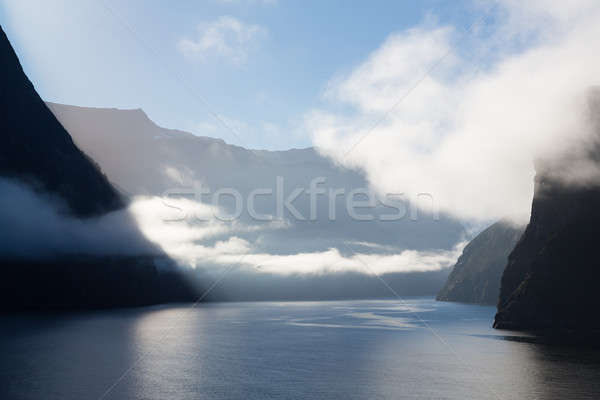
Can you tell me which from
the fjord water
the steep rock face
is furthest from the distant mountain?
the fjord water

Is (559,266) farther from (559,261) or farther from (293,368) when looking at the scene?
(293,368)

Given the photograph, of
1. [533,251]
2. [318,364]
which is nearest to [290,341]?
[318,364]

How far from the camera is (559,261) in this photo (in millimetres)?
129375

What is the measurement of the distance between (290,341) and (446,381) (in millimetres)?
68150

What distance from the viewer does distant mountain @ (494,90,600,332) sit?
405 ft

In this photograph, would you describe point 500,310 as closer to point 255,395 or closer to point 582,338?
point 582,338

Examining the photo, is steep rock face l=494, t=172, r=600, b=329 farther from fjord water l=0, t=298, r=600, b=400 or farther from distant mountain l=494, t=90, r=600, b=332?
fjord water l=0, t=298, r=600, b=400

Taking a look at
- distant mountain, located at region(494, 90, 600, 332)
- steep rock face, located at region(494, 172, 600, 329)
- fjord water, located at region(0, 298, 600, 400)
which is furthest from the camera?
distant mountain, located at region(494, 90, 600, 332)

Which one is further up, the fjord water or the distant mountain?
the distant mountain

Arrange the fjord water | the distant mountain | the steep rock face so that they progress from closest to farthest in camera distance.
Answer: the fjord water → the steep rock face → the distant mountain

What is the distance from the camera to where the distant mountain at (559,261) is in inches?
4862

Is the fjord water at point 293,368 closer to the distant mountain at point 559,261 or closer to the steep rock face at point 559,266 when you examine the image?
the steep rock face at point 559,266

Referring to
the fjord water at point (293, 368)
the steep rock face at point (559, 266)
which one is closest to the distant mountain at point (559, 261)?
the steep rock face at point (559, 266)

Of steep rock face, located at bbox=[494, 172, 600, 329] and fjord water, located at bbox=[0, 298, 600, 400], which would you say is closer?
fjord water, located at bbox=[0, 298, 600, 400]
